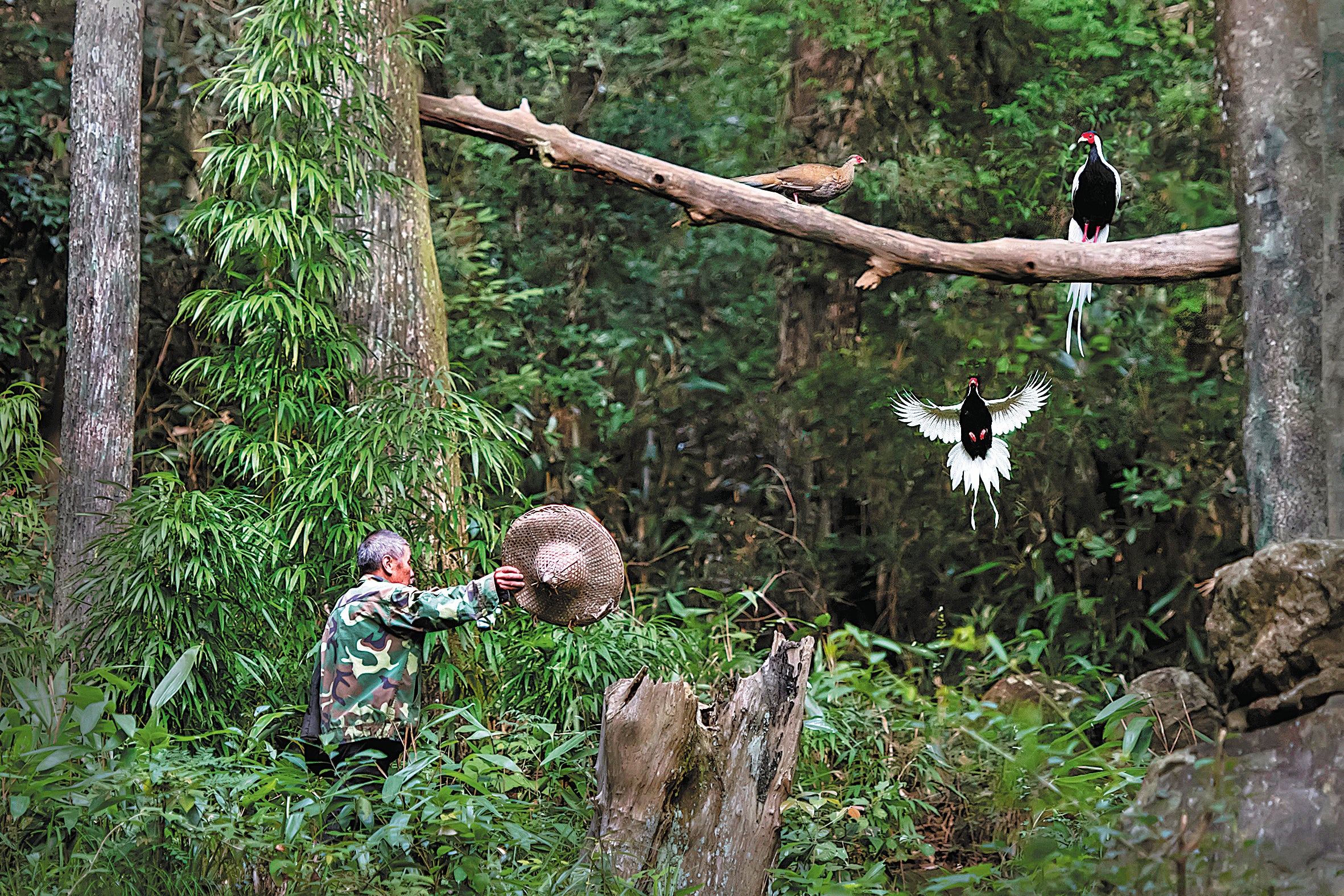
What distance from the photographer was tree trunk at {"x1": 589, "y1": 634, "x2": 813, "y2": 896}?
2656 mm

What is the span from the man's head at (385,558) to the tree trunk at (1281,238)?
2.52m

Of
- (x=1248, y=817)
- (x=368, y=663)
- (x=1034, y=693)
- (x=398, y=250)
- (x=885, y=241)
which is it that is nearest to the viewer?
(x=1248, y=817)

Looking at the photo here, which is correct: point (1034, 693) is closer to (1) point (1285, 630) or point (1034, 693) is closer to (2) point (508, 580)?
(1) point (1285, 630)

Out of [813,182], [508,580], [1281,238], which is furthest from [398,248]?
[1281,238]

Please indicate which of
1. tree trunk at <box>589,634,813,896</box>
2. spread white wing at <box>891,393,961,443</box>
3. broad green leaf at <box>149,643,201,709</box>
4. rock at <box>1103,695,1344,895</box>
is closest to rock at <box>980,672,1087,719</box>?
spread white wing at <box>891,393,961,443</box>

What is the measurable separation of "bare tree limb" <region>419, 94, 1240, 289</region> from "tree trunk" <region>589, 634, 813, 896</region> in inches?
55.8

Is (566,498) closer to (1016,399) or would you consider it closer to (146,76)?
(146,76)

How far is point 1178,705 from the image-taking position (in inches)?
156

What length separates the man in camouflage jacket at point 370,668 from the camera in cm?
283

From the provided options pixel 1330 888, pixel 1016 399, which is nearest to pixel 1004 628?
pixel 1016 399

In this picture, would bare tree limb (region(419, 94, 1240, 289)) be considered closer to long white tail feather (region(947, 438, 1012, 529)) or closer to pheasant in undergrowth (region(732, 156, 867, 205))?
pheasant in undergrowth (region(732, 156, 867, 205))

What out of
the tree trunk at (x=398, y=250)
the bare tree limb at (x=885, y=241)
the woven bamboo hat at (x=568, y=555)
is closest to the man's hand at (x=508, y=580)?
the woven bamboo hat at (x=568, y=555)

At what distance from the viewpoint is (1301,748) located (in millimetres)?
2271

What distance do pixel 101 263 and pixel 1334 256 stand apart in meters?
3.92
